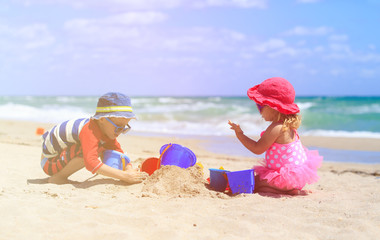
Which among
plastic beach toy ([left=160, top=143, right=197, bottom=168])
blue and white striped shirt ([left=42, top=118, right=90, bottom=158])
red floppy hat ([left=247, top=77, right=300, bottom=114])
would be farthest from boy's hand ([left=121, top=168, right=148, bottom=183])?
red floppy hat ([left=247, top=77, right=300, bottom=114])

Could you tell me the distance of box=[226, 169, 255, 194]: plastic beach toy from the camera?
3.55m

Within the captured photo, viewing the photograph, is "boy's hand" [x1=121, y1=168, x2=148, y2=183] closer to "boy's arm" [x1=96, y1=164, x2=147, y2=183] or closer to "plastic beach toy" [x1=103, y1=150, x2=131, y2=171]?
"boy's arm" [x1=96, y1=164, x2=147, y2=183]

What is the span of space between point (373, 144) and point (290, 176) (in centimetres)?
634

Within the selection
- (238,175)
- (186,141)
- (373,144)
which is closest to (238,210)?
(238,175)

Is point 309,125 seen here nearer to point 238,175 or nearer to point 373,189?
point 373,189

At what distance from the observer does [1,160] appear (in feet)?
17.1

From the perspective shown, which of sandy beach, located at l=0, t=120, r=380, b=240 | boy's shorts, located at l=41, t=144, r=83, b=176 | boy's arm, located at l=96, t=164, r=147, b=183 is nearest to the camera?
sandy beach, located at l=0, t=120, r=380, b=240

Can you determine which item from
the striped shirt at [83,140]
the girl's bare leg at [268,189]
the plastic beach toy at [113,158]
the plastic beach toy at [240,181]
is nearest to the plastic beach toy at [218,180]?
the plastic beach toy at [240,181]

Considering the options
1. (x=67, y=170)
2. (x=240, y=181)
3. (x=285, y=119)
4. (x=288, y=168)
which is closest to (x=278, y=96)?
(x=285, y=119)

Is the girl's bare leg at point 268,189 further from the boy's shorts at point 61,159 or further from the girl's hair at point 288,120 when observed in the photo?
the boy's shorts at point 61,159

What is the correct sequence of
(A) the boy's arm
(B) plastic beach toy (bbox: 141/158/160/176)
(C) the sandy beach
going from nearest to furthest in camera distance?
(C) the sandy beach < (A) the boy's arm < (B) plastic beach toy (bbox: 141/158/160/176)

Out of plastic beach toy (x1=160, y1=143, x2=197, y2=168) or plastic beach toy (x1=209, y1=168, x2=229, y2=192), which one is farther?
plastic beach toy (x1=160, y1=143, x2=197, y2=168)

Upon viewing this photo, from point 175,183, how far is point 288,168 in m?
1.04

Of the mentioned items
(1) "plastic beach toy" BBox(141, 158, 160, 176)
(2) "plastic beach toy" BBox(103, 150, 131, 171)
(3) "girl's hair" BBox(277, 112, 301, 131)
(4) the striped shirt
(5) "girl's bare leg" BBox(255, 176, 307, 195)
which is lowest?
(5) "girl's bare leg" BBox(255, 176, 307, 195)
